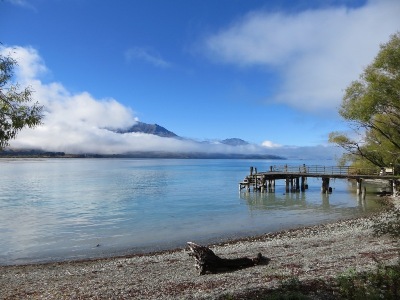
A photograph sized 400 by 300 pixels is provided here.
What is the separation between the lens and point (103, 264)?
20.5m

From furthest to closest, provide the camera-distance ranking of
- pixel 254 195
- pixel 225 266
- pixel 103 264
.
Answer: pixel 254 195 < pixel 103 264 < pixel 225 266

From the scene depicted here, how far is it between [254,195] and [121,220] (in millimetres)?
28138

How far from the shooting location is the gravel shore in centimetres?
1266

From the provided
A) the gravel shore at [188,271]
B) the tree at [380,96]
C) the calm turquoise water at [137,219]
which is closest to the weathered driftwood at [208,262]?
the gravel shore at [188,271]

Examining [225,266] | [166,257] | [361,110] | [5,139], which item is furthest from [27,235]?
[361,110]

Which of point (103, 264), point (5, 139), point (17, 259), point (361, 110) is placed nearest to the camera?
point (5, 139)

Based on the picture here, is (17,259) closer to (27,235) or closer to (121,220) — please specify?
(27,235)

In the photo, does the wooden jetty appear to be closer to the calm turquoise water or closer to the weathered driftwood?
the calm turquoise water

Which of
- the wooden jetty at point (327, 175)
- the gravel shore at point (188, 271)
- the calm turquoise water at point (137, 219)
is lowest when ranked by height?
the calm turquoise water at point (137, 219)

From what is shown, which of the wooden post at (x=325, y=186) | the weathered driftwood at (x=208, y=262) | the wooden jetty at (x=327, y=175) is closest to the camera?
the weathered driftwood at (x=208, y=262)

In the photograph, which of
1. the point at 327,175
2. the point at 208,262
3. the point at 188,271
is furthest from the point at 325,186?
the point at 208,262

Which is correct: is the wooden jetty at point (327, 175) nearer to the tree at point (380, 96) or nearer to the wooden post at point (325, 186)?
the wooden post at point (325, 186)

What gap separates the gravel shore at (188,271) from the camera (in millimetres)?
12664

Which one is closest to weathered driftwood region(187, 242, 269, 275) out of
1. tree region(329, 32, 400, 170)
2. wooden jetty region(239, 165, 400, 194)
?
tree region(329, 32, 400, 170)
